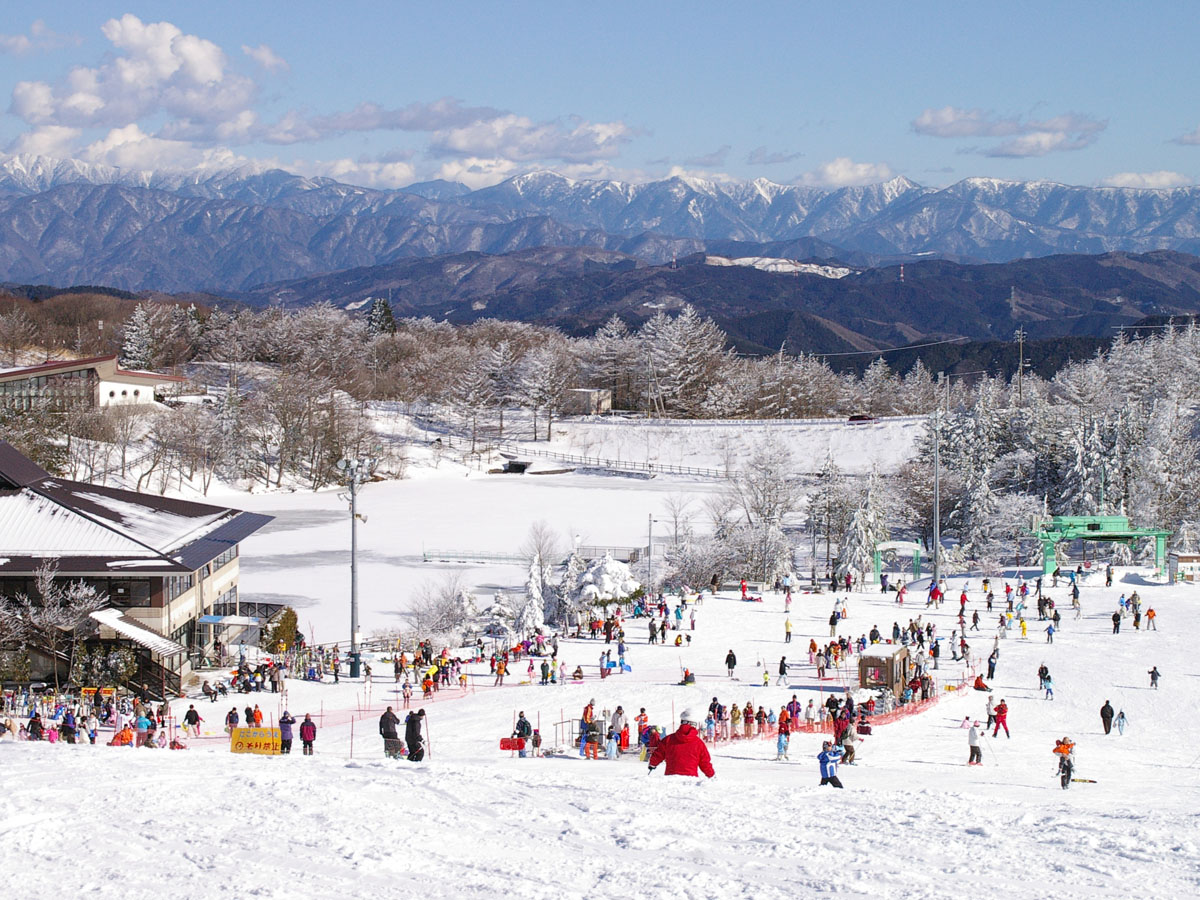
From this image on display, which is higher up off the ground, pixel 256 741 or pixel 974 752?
pixel 256 741

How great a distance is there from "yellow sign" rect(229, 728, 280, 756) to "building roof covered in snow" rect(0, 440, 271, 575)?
364 inches

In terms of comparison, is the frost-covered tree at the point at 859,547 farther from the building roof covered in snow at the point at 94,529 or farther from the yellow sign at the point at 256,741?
the yellow sign at the point at 256,741


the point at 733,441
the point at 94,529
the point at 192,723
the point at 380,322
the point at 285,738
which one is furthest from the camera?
the point at 380,322

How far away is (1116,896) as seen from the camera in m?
10.2

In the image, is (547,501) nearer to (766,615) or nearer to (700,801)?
(766,615)

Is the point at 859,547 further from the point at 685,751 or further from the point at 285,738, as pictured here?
the point at 685,751

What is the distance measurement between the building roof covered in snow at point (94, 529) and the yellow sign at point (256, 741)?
9253 millimetres

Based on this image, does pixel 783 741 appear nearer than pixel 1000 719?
Yes

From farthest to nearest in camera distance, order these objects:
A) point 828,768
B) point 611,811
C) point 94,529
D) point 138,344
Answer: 1. point 138,344
2. point 94,529
3. point 828,768
4. point 611,811

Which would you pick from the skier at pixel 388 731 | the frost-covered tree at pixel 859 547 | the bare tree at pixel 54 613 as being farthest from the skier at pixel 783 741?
the frost-covered tree at pixel 859 547

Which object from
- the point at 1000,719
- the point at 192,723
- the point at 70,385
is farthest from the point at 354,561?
the point at 70,385

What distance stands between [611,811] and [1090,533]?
116 feet

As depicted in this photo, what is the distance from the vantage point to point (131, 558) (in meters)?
28.0

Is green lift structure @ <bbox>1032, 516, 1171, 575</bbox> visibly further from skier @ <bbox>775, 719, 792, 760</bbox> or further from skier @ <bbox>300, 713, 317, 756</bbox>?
skier @ <bbox>300, 713, 317, 756</bbox>
